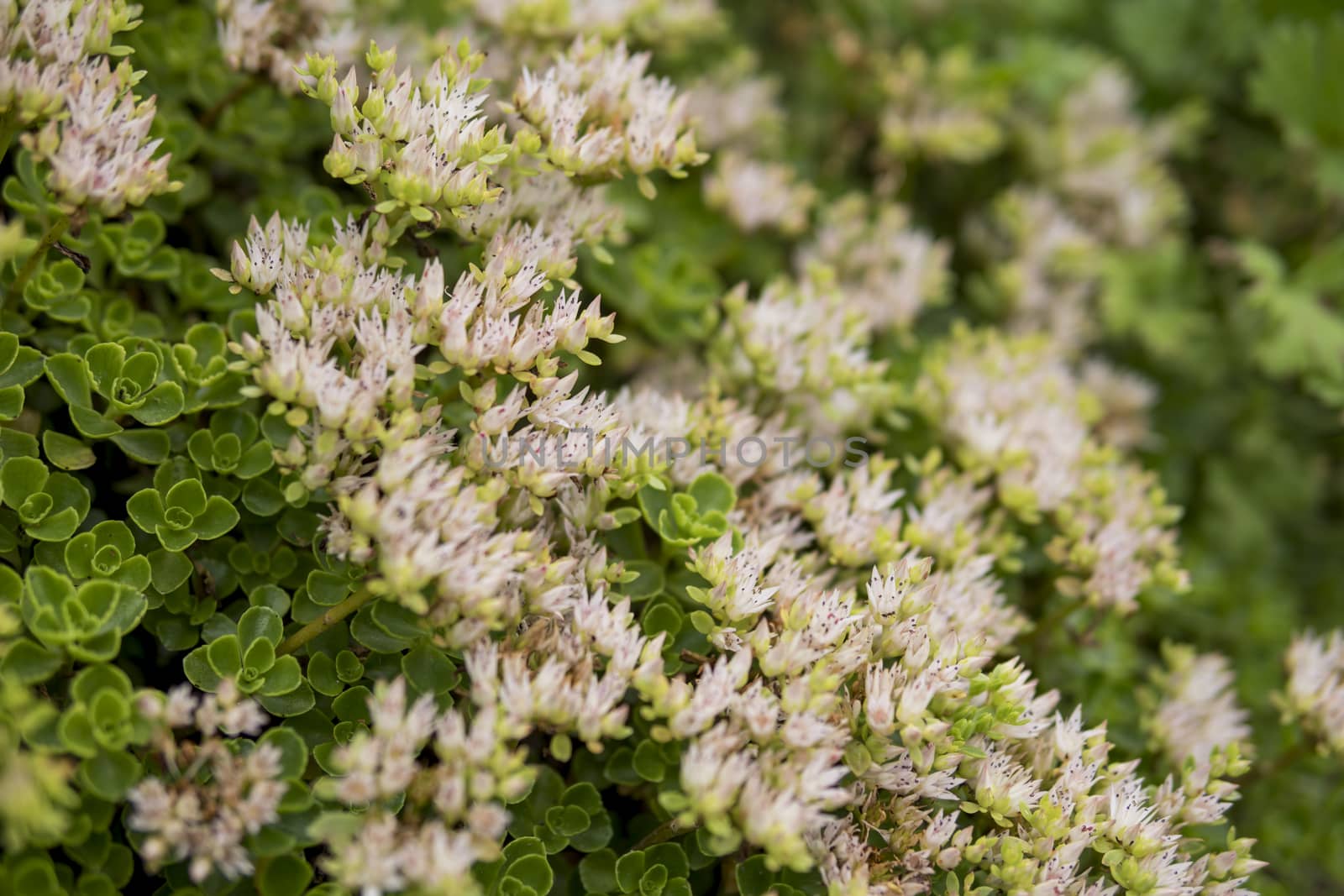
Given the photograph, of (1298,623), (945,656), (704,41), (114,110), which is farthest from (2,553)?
(1298,623)

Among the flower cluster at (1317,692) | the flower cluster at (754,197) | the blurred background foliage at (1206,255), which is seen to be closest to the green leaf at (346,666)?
the blurred background foliage at (1206,255)

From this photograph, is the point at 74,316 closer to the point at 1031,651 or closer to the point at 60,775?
the point at 60,775

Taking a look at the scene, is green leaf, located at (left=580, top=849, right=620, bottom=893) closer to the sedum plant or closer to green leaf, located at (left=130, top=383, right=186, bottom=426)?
the sedum plant

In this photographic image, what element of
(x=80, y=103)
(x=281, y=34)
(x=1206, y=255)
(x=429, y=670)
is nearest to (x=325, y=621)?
(x=429, y=670)

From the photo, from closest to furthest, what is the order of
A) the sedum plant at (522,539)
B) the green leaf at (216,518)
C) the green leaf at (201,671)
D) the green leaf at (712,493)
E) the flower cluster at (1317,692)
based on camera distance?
the sedum plant at (522,539), the green leaf at (201,671), the green leaf at (216,518), the green leaf at (712,493), the flower cluster at (1317,692)

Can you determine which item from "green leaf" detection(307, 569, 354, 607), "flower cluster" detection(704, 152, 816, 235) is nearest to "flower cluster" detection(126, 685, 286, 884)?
"green leaf" detection(307, 569, 354, 607)

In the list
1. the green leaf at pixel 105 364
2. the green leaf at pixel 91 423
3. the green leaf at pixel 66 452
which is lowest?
the green leaf at pixel 66 452

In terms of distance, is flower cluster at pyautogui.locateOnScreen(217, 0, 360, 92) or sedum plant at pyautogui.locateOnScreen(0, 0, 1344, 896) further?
flower cluster at pyautogui.locateOnScreen(217, 0, 360, 92)

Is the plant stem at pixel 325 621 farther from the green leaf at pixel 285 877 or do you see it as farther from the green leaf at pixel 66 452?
the green leaf at pixel 66 452
